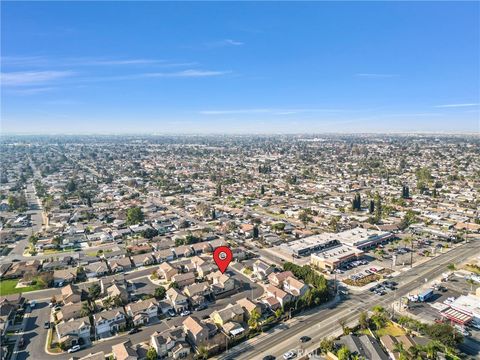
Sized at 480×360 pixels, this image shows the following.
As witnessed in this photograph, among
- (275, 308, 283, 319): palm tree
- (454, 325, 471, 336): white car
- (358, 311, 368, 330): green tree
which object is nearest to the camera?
(454, 325, 471, 336): white car

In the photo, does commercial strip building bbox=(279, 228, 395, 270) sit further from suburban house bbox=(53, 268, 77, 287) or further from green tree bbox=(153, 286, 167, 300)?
suburban house bbox=(53, 268, 77, 287)

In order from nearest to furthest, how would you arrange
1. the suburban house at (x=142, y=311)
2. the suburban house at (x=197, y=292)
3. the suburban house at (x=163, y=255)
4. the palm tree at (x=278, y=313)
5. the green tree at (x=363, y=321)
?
the green tree at (x=363, y=321) < the palm tree at (x=278, y=313) < the suburban house at (x=142, y=311) < the suburban house at (x=197, y=292) < the suburban house at (x=163, y=255)

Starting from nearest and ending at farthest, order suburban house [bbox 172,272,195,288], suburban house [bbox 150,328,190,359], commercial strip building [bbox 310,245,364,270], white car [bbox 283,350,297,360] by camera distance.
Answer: white car [bbox 283,350,297,360]
suburban house [bbox 150,328,190,359]
suburban house [bbox 172,272,195,288]
commercial strip building [bbox 310,245,364,270]

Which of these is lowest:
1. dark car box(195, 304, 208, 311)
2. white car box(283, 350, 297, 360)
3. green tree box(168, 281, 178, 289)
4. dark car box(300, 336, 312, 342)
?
dark car box(195, 304, 208, 311)

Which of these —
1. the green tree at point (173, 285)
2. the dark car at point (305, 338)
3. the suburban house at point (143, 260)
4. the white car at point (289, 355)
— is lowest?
the suburban house at point (143, 260)

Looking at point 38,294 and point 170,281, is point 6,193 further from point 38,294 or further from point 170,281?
point 170,281

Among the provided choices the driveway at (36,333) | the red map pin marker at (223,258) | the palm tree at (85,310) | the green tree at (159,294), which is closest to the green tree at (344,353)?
the red map pin marker at (223,258)

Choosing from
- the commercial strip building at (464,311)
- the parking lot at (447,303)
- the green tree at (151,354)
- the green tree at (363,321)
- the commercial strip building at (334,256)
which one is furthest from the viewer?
the commercial strip building at (334,256)

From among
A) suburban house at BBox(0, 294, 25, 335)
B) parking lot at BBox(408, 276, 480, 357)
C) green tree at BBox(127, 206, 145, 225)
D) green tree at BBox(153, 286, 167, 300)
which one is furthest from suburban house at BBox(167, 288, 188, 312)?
green tree at BBox(127, 206, 145, 225)

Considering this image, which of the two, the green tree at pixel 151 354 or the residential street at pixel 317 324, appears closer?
the green tree at pixel 151 354

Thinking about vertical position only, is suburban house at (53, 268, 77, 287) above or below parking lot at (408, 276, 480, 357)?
below

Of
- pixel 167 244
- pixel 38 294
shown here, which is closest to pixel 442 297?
Answer: pixel 167 244

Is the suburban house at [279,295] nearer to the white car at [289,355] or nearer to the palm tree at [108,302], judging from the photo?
the white car at [289,355]
